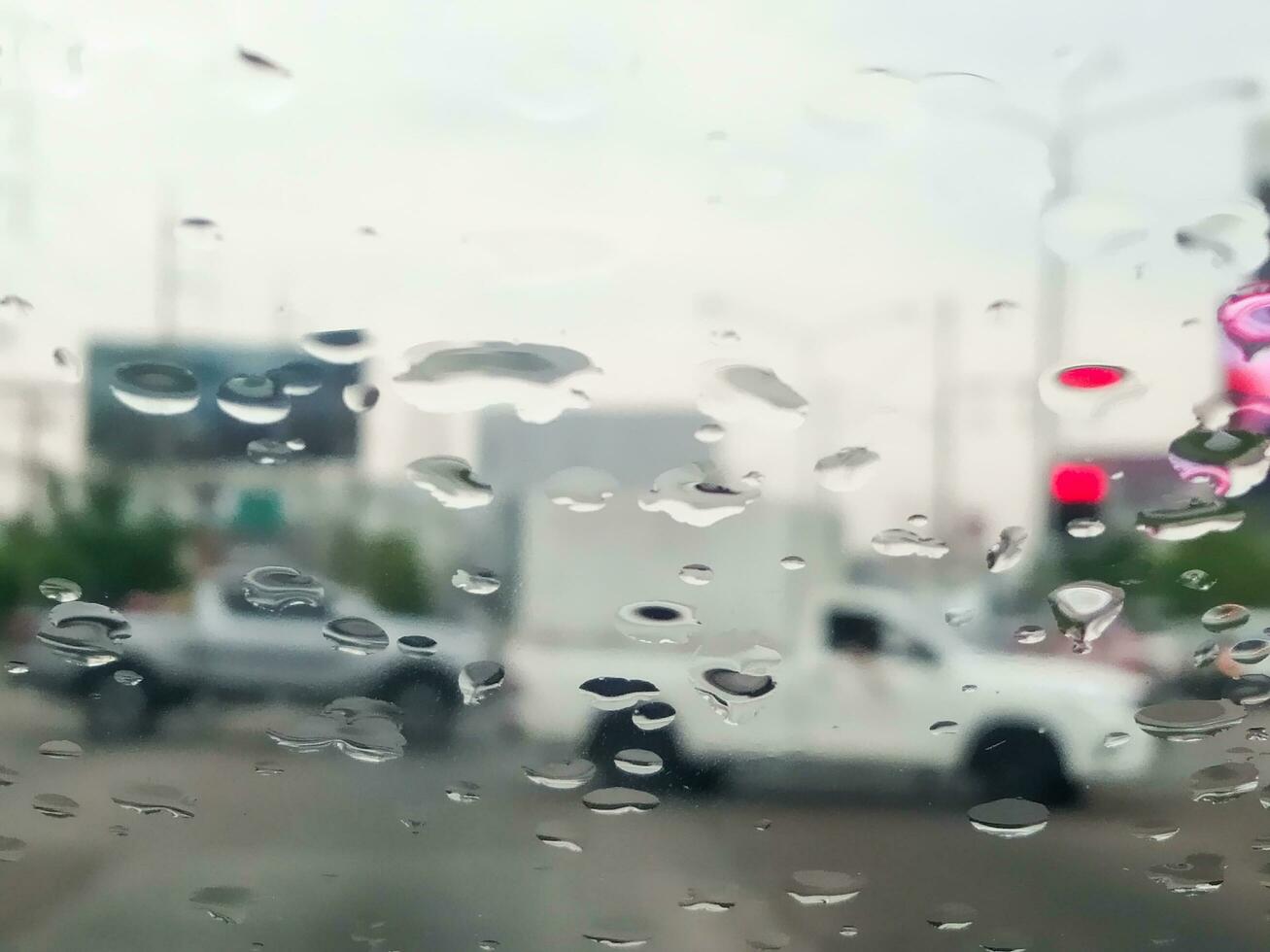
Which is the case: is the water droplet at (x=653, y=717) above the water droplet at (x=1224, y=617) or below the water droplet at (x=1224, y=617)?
below

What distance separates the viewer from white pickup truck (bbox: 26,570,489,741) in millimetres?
827

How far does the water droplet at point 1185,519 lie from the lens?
2.77 feet

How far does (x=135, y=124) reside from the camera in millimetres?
849

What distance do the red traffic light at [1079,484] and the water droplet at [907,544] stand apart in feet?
0.47

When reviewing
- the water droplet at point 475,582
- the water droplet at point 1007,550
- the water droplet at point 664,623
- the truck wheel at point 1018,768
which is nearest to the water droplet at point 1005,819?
the truck wheel at point 1018,768

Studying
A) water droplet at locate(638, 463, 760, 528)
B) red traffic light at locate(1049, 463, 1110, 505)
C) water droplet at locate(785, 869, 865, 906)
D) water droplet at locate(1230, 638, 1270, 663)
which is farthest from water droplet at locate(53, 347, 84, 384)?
water droplet at locate(1230, 638, 1270, 663)

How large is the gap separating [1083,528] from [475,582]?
0.66m

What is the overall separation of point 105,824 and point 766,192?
1.02m

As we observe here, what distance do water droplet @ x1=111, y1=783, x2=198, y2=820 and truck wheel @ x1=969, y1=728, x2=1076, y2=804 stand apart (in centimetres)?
88

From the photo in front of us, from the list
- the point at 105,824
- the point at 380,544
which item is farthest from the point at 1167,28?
the point at 105,824

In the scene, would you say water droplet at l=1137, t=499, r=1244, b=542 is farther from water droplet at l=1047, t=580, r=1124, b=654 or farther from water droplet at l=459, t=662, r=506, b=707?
water droplet at l=459, t=662, r=506, b=707

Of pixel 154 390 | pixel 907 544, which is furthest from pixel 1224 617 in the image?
pixel 154 390

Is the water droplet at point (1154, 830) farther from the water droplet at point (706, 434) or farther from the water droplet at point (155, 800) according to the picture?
the water droplet at point (155, 800)

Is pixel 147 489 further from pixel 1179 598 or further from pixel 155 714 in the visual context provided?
pixel 1179 598
